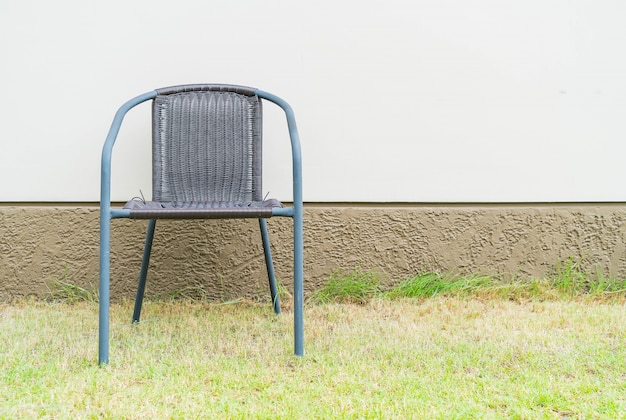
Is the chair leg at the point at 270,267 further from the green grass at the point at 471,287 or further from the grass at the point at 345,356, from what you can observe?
the green grass at the point at 471,287

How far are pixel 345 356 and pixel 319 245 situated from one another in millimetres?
841

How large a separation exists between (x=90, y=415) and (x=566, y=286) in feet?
6.85

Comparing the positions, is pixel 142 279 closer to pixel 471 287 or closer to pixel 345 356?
pixel 345 356

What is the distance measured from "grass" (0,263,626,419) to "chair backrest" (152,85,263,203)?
0.49 meters

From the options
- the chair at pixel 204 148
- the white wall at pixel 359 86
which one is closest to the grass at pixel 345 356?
the chair at pixel 204 148

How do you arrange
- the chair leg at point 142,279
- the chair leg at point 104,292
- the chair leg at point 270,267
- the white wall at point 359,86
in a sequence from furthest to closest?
the white wall at point 359,86, the chair leg at point 270,267, the chair leg at point 142,279, the chair leg at point 104,292

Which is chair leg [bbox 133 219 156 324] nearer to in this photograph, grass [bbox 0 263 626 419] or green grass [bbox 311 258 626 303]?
grass [bbox 0 263 626 419]

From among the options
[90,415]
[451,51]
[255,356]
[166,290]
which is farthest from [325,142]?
[90,415]

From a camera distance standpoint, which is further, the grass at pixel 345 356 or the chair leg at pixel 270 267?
the chair leg at pixel 270 267

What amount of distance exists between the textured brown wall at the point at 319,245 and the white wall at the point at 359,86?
8 cm

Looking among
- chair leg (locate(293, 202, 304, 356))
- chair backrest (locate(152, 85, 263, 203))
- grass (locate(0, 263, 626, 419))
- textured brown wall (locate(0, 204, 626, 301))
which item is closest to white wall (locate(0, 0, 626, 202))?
textured brown wall (locate(0, 204, 626, 301))

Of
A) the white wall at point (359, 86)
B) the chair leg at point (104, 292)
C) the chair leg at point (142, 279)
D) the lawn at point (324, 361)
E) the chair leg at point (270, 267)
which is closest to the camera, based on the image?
the lawn at point (324, 361)

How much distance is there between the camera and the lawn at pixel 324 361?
1338 mm

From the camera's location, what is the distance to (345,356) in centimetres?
170
